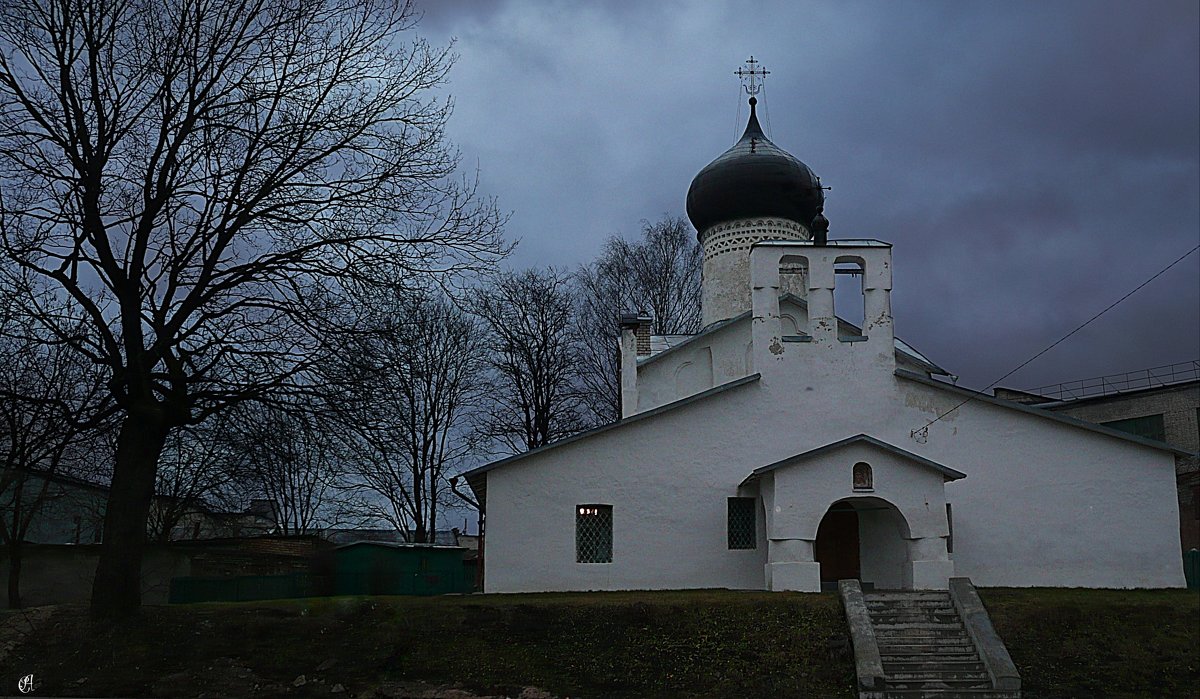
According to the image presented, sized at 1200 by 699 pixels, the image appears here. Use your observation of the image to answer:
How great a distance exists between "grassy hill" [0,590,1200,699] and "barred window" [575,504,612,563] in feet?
9.22

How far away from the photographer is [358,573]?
25.7 meters

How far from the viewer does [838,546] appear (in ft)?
67.9

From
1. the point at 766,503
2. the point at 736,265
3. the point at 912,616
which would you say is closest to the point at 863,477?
the point at 766,503

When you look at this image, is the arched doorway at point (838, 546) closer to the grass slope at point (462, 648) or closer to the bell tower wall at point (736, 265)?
the grass slope at point (462, 648)

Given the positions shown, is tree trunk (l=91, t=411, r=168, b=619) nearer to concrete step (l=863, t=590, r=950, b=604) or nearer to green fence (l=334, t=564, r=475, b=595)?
green fence (l=334, t=564, r=475, b=595)

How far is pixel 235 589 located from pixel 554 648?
12507 mm

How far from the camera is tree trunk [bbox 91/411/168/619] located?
14.7 m

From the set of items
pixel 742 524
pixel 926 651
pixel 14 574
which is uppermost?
pixel 742 524

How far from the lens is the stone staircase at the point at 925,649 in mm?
13270

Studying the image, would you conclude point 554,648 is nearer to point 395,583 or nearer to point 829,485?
point 829,485

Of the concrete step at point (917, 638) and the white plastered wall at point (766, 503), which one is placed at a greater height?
the white plastered wall at point (766, 503)

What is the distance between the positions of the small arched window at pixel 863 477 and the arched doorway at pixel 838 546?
2.35 metres


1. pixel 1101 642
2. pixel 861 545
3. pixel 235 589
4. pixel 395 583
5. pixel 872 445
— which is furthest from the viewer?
pixel 395 583

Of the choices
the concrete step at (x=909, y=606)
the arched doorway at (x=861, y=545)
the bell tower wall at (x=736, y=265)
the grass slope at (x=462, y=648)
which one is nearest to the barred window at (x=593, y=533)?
the grass slope at (x=462, y=648)
